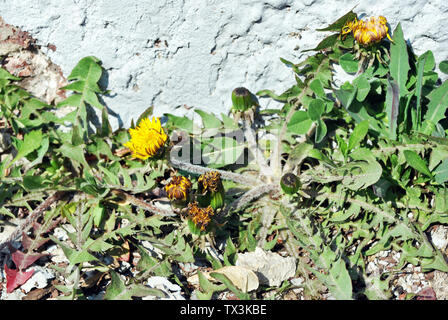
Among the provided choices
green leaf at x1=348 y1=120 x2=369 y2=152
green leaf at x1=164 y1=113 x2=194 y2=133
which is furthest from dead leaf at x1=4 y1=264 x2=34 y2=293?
green leaf at x1=348 y1=120 x2=369 y2=152

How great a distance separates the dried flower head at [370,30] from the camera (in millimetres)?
2996

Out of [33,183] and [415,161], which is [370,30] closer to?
[415,161]

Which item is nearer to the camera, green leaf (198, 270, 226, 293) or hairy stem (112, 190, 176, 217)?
green leaf (198, 270, 226, 293)

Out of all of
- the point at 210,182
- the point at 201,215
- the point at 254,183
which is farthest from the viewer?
the point at 254,183

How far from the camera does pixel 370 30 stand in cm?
300

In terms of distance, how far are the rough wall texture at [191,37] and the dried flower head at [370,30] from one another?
165mm

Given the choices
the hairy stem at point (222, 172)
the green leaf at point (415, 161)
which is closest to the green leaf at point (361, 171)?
the green leaf at point (415, 161)

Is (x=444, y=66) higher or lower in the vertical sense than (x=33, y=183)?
higher

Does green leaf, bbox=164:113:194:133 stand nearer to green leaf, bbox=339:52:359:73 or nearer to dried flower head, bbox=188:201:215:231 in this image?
dried flower head, bbox=188:201:215:231

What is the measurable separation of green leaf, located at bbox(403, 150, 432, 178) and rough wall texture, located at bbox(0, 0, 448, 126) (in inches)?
30.5

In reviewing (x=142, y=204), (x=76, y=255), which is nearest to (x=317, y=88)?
(x=142, y=204)

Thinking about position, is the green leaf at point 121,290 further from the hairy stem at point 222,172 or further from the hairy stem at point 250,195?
the hairy stem at point 222,172

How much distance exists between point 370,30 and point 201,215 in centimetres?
161

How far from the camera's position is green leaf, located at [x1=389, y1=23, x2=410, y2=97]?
3102 millimetres
